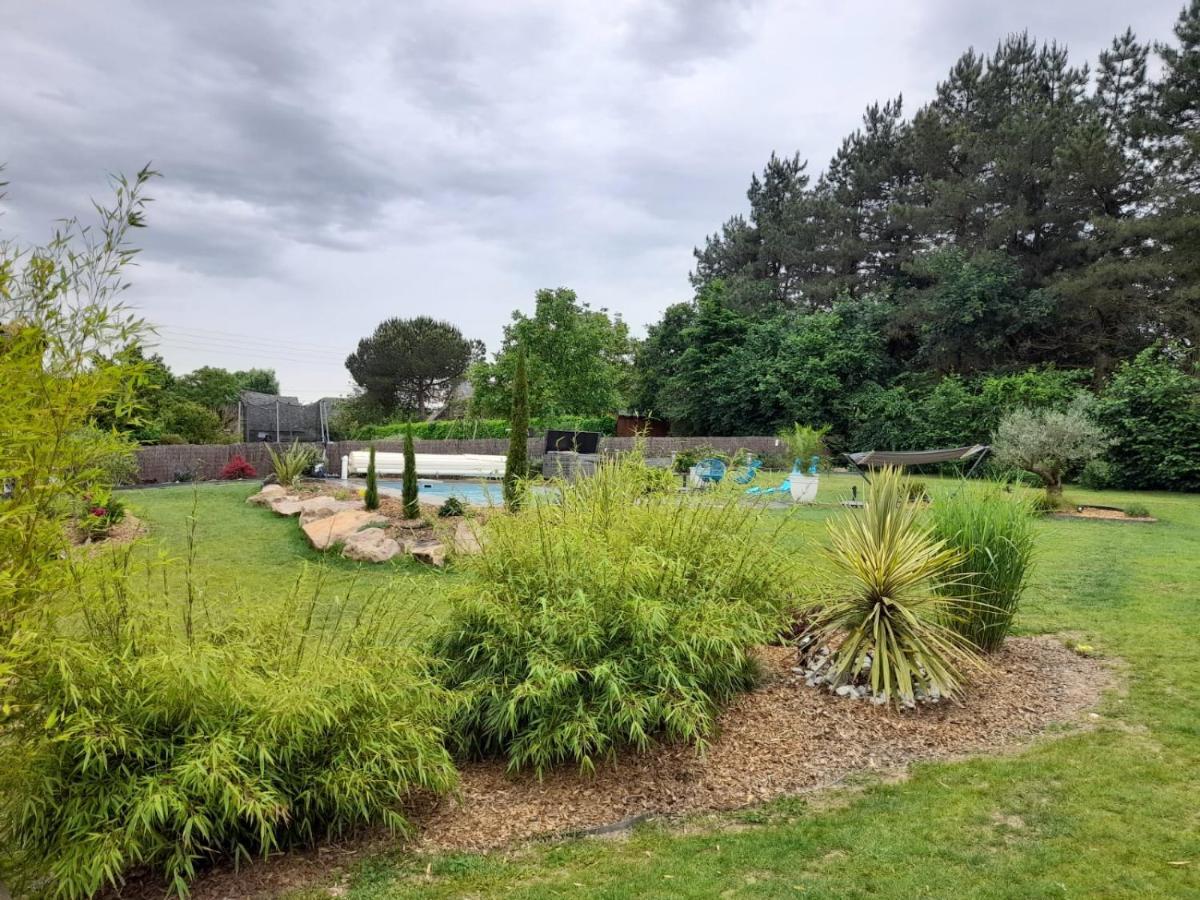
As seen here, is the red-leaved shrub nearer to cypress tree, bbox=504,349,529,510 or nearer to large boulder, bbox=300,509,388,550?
large boulder, bbox=300,509,388,550

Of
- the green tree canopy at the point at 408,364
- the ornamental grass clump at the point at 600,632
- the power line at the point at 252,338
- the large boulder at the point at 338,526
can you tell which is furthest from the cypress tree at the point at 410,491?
the green tree canopy at the point at 408,364

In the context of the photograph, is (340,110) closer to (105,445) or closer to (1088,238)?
(105,445)

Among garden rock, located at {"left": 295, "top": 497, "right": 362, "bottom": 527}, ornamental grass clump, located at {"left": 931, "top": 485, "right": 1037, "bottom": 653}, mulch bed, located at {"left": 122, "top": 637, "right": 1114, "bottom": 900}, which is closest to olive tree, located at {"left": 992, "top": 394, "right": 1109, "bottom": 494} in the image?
ornamental grass clump, located at {"left": 931, "top": 485, "right": 1037, "bottom": 653}

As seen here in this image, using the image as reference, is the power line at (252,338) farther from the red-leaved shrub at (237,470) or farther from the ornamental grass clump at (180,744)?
the ornamental grass clump at (180,744)

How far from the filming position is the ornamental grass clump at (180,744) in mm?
2473

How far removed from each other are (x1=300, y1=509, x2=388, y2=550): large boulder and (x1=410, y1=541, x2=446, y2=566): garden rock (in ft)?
3.37

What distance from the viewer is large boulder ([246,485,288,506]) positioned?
1255 centimetres

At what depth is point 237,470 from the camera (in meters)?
19.1

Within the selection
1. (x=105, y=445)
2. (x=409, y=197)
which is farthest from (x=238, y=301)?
(x=105, y=445)

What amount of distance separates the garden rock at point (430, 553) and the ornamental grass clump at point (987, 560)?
16.9 feet

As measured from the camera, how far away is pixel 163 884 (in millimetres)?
2691

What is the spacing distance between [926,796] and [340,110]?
8.44 metres

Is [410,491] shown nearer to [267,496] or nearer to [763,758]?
[267,496]

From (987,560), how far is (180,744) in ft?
15.0
